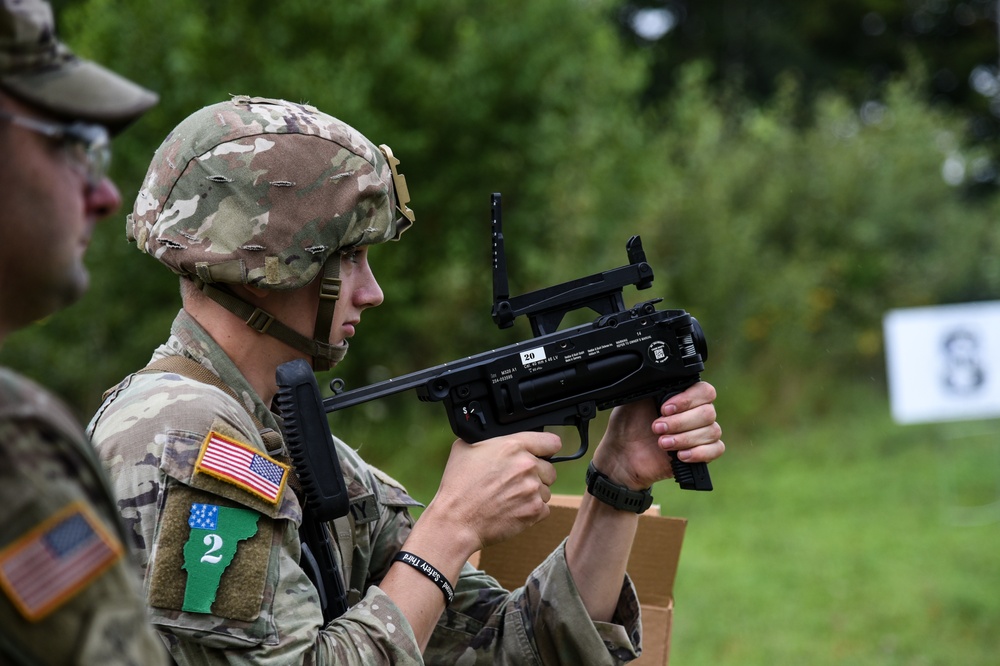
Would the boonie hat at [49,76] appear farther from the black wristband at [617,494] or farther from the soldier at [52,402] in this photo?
the black wristband at [617,494]

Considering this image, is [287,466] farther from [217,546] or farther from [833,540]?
→ [833,540]

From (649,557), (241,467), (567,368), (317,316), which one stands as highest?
(317,316)

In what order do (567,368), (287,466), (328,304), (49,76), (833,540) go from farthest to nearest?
(833,540) < (567,368) < (328,304) < (287,466) < (49,76)

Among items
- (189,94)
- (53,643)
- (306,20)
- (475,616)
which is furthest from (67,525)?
(306,20)

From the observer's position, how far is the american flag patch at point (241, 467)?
2012mm

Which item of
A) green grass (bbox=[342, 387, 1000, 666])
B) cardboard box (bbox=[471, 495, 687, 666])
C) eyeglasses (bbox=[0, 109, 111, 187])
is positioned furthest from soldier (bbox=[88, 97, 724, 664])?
green grass (bbox=[342, 387, 1000, 666])

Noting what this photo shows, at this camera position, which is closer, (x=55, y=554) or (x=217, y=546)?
(x=55, y=554)

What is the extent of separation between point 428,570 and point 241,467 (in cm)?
43

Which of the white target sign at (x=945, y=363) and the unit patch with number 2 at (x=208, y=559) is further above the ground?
the unit patch with number 2 at (x=208, y=559)

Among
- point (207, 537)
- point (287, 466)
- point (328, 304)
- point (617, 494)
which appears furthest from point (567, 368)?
point (207, 537)

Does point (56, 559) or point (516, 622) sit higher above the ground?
point (56, 559)

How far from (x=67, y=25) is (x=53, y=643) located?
8.39 m

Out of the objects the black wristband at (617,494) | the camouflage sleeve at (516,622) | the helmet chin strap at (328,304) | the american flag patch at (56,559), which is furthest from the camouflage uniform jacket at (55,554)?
the black wristband at (617,494)

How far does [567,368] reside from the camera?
Result: 2604mm
